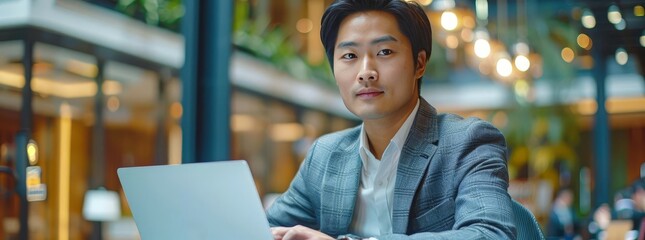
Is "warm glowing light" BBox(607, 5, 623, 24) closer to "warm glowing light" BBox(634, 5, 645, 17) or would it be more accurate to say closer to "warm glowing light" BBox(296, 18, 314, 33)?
"warm glowing light" BBox(634, 5, 645, 17)

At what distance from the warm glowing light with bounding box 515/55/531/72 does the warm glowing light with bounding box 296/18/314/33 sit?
3069mm

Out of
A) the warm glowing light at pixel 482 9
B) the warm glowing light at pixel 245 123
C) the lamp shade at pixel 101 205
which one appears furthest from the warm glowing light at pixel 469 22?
the lamp shade at pixel 101 205

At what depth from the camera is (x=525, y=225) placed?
1.54m

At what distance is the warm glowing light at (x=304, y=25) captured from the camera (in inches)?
429

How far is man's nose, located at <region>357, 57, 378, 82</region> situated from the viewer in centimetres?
151

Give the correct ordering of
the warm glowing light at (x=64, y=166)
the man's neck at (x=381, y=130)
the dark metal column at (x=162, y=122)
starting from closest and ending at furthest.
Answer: the man's neck at (x=381, y=130) < the warm glowing light at (x=64, y=166) < the dark metal column at (x=162, y=122)

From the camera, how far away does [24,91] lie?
16.0ft

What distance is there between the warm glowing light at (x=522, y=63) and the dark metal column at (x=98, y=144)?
726 cm

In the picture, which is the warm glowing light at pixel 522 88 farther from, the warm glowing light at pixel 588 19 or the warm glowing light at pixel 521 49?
the warm glowing light at pixel 588 19

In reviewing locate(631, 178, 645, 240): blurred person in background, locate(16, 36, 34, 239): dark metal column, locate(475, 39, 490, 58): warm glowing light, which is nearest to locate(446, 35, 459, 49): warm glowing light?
locate(475, 39, 490, 58): warm glowing light

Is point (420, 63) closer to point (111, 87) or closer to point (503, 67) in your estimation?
point (111, 87)

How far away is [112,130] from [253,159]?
3826 mm

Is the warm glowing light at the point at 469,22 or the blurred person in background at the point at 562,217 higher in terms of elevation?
the warm glowing light at the point at 469,22

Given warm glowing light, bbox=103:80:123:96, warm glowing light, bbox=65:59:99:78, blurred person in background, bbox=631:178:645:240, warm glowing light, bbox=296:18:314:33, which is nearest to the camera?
blurred person in background, bbox=631:178:645:240
